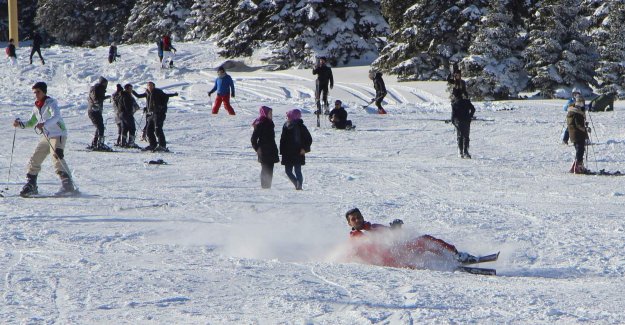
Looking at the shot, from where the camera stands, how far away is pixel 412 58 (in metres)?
35.3

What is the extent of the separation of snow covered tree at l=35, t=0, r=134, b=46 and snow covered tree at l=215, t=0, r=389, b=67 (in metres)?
24.7

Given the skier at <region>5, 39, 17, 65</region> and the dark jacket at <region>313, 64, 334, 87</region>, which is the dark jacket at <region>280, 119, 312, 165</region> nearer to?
the dark jacket at <region>313, 64, 334, 87</region>

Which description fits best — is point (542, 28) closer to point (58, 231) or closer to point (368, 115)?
point (368, 115)

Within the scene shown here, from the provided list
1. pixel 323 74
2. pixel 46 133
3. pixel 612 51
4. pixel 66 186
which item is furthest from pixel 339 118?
pixel 612 51

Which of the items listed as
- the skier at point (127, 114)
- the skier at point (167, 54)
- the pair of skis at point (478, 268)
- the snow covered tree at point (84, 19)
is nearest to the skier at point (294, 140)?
the pair of skis at point (478, 268)

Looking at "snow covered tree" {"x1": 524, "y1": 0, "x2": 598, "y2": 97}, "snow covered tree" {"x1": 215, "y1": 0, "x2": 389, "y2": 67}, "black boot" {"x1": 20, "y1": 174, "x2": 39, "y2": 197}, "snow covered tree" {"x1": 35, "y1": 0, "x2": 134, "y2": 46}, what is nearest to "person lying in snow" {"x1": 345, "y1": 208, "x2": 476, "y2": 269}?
"black boot" {"x1": 20, "y1": 174, "x2": 39, "y2": 197}

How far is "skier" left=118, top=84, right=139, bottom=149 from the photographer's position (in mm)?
18000

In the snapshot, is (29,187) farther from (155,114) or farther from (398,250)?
(398,250)

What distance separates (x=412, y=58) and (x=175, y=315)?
30292 millimetres

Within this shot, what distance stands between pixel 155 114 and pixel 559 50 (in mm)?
18396

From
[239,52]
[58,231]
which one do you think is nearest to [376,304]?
[58,231]

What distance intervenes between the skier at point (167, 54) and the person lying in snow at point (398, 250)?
99.5 ft

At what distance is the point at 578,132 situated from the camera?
51.7 feet

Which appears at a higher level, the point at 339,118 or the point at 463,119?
the point at 463,119
